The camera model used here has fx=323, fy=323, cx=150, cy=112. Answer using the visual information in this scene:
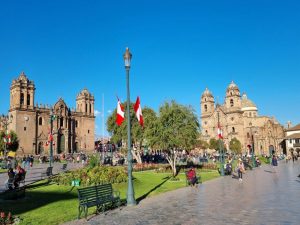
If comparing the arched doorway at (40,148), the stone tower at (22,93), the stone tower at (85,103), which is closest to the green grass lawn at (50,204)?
the stone tower at (22,93)

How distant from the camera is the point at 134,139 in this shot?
49938mm

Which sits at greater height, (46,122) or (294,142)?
(46,122)

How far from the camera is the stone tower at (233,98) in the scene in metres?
96.0

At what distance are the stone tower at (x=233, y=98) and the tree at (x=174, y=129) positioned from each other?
6931 centimetres

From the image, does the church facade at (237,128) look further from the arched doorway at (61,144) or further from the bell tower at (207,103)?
the arched doorway at (61,144)

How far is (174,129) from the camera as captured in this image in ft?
93.5

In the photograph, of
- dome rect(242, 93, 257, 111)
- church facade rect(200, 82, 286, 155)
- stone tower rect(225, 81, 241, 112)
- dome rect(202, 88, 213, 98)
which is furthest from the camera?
dome rect(242, 93, 257, 111)

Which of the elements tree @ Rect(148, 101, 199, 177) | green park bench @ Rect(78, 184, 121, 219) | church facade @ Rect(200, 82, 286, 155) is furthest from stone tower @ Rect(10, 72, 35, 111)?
green park bench @ Rect(78, 184, 121, 219)

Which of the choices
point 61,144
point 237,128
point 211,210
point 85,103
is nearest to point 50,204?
point 211,210

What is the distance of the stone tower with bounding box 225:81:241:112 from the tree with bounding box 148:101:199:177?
6931cm

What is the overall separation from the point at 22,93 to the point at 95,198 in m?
63.8

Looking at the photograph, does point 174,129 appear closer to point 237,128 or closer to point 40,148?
point 40,148

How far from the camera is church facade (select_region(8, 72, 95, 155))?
2692 inches

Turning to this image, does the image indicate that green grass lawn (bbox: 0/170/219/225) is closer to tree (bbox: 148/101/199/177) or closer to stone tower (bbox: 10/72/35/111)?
tree (bbox: 148/101/199/177)
